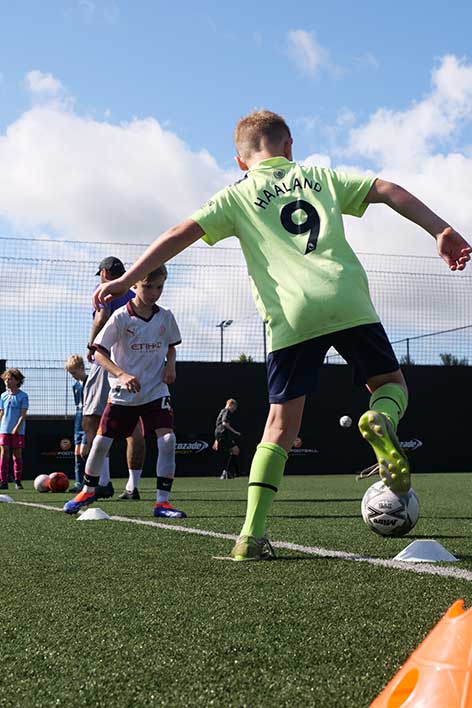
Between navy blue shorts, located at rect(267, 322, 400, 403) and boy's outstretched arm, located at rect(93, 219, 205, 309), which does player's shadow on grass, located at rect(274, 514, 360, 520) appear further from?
boy's outstretched arm, located at rect(93, 219, 205, 309)

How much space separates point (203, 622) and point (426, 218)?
1.84m

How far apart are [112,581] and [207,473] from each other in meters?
14.7

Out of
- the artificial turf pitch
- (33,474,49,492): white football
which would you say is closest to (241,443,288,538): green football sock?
the artificial turf pitch

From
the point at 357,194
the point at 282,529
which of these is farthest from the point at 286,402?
the point at 282,529

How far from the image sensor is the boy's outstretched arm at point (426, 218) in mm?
3098

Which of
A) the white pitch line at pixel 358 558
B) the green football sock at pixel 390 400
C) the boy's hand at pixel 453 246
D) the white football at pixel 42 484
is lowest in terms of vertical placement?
the white football at pixel 42 484

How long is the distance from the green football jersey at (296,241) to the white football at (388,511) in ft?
2.81

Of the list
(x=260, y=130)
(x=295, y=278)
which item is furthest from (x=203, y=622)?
(x=260, y=130)

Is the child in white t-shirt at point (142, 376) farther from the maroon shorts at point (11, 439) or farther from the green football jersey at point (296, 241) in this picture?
the maroon shorts at point (11, 439)

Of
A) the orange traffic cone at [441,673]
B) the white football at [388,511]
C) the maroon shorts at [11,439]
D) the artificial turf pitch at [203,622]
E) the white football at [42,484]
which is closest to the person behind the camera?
the orange traffic cone at [441,673]

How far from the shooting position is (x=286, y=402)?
11.2ft

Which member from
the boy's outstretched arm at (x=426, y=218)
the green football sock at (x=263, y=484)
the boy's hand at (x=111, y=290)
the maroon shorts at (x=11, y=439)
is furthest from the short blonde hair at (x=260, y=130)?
the maroon shorts at (x=11, y=439)

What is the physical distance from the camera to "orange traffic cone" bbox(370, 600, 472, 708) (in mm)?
1153

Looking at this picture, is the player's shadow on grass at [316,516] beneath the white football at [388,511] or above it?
beneath
